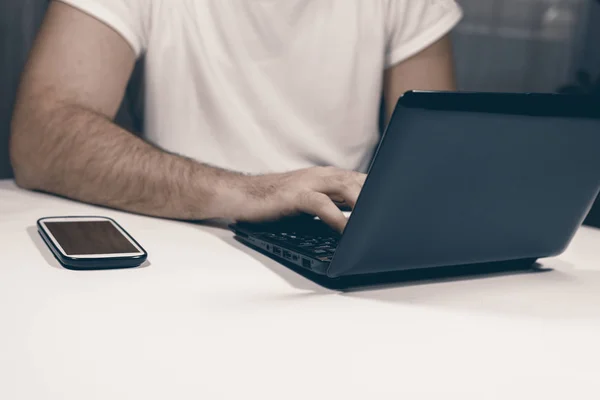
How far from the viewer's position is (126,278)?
0.62 meters

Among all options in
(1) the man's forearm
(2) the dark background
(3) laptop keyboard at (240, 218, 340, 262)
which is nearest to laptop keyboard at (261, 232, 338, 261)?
(3) laptop keyboard at (240, 218, 340, 262)

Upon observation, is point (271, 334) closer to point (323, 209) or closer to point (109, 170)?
point (323, 209)

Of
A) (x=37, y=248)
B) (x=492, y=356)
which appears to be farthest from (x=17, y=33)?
(x=492, y=356)

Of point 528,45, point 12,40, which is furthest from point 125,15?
point 528,45

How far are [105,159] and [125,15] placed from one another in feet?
0.99

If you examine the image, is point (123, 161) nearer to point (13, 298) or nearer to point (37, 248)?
point (37, 248)

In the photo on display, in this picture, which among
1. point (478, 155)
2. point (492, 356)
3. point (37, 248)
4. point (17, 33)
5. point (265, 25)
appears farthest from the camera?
point (17, 33)

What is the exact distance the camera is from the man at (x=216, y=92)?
0.94 meters

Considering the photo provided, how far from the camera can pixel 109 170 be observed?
958 millimetres

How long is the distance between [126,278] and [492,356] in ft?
1.11

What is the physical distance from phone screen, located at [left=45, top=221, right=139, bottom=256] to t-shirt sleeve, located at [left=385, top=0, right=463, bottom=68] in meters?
0.86

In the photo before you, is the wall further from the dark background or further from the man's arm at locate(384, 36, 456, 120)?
the dark background

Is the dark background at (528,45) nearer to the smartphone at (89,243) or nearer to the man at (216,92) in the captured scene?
the man at (216,92)

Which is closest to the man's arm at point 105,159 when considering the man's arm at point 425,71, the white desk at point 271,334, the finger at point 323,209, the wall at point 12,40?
the finger at point 323,209
